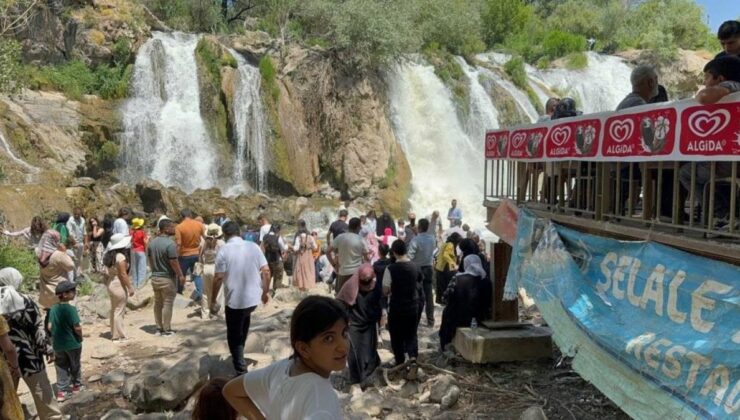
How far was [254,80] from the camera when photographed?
2348 centimetres

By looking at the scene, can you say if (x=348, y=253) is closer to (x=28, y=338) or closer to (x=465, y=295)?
(x=465, y=295)

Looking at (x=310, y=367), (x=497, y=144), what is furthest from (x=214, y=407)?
(x=497, y=144)

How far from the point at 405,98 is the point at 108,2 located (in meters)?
12.7

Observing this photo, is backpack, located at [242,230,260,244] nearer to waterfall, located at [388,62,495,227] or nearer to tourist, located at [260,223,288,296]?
tourist, located at [260,223,288,296]

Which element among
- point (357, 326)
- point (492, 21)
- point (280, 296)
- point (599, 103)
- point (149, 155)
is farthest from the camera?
point (492, 21)

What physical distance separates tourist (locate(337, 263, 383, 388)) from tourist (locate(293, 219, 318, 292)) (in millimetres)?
4901

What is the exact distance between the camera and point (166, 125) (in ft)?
71.2

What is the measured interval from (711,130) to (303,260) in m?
8.61

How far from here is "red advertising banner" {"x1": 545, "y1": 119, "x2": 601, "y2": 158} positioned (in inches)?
190

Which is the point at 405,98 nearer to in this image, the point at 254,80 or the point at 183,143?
the point at 254,80

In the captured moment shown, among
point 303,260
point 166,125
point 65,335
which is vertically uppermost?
point 166,125

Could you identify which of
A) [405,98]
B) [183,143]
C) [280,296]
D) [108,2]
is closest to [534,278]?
[280,296]

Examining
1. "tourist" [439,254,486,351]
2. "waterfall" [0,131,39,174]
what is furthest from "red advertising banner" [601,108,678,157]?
"waterfall" [0,131,39,174]

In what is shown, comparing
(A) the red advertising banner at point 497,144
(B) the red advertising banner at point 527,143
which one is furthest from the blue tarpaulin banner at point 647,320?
(A) the red advertising banner at point 497,144
